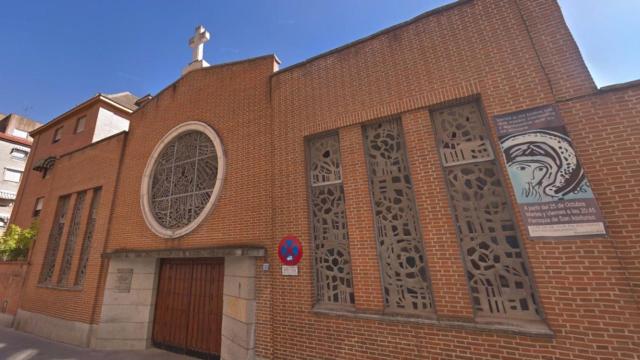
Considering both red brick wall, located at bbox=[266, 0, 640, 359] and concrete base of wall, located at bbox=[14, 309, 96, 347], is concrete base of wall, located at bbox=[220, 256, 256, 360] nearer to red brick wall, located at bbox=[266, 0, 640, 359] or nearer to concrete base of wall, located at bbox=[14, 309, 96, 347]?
red brick wall, located at bbox=[266, 0, 640, 359]

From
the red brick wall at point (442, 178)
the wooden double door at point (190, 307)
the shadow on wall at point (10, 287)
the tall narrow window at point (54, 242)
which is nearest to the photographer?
the red brick wall at point (442, 178)

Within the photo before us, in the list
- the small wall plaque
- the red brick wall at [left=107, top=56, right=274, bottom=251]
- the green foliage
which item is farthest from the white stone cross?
the green foliage

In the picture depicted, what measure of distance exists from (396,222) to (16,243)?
582 inches

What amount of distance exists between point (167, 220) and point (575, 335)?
8418 millimetres

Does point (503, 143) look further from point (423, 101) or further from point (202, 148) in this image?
point (202, 148)

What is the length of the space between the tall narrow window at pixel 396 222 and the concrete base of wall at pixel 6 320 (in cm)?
1371

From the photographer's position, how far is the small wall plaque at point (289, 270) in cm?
498

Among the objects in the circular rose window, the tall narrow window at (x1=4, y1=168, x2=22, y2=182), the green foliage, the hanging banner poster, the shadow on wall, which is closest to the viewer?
the hanging banner poster

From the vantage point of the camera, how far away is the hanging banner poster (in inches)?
132

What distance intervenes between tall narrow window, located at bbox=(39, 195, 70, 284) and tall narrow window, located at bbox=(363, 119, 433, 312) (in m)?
11.4

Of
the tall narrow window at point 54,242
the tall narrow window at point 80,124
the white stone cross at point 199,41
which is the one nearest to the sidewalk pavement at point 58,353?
the tall narrow window at point 54,242

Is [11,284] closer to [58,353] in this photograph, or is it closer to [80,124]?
[58,353]

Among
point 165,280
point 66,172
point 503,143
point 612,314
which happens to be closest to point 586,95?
point 503,143

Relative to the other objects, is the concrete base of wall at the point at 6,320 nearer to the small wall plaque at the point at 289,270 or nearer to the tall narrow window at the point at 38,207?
the tall narrow window at the point at 38,207
